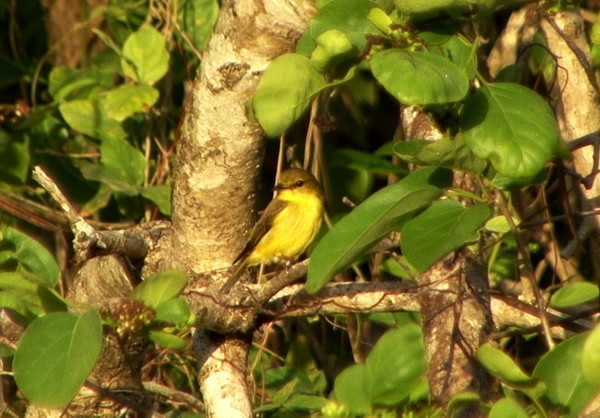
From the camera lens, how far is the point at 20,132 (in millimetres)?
5262

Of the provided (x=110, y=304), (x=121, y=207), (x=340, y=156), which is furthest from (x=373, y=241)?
(x=121, y=207)

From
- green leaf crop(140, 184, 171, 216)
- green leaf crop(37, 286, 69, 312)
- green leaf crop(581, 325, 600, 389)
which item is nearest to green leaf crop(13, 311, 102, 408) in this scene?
green leaf crop(37, 286, 69, 312)

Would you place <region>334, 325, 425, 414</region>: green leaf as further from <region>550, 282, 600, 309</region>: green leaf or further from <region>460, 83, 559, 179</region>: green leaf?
<region>550, 282, 600, 309</region>: green leaf

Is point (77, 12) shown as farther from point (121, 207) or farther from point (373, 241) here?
point (373, 241)

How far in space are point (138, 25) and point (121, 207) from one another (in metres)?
1.00

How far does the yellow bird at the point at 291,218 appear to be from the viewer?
16.0 feet

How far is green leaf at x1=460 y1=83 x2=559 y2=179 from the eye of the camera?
70.4 inches

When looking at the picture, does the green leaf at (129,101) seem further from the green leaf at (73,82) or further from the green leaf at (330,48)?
the green leaf at (330,48)

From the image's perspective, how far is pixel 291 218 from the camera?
5520 millimetres

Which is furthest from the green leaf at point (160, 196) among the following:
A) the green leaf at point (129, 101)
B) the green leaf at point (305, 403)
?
the green leaf at point (305, 403)

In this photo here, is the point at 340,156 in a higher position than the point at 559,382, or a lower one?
lower

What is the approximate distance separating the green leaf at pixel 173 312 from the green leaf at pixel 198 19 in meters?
2.90

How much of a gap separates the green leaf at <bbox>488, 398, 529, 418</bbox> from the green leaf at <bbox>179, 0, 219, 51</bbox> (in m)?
3.57

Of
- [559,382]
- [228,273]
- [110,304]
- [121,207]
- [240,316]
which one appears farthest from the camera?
[121,207]
